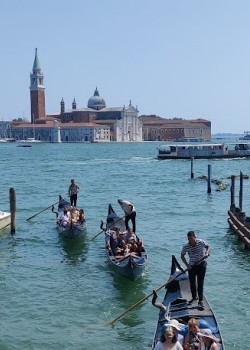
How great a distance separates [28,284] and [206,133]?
151 metres

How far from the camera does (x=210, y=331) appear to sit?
769cm

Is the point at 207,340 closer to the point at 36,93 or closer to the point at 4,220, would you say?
the point at 4,220

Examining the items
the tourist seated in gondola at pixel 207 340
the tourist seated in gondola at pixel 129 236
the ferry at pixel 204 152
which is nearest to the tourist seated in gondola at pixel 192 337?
the tourist seated in gondola at pixel 207 340

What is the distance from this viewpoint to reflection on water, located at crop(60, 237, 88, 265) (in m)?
14.4

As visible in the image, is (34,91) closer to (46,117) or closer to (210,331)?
(46,117)

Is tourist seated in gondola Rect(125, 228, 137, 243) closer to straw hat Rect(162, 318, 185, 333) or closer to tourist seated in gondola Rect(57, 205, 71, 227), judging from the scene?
tourist seated in gondola Rect(57, 205, 71, 227)

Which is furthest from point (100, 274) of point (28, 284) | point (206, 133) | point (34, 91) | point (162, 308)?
point (206, 133)

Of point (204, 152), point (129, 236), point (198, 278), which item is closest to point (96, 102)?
point (204, 152)

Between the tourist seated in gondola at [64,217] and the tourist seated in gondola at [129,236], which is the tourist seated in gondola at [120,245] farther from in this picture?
the tourist seated in gondola at [64,217]

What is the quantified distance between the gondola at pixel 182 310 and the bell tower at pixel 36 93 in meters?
135

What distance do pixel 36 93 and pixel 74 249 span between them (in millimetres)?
130282

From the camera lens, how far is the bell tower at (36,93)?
466ft

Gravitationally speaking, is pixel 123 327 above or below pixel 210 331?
below

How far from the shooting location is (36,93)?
142 m
